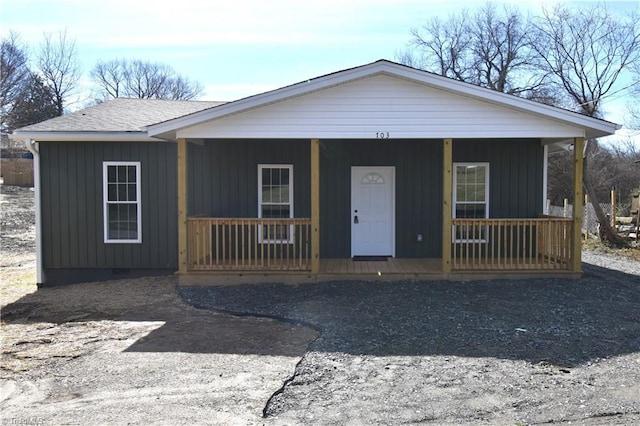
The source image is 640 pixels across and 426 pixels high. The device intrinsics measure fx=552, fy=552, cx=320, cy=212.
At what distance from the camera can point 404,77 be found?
364 inches

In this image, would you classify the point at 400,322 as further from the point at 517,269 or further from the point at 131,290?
the point at 131,290

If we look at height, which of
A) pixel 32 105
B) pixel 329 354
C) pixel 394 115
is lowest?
pixel 329 354

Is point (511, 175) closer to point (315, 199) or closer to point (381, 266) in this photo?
point (381, 266)

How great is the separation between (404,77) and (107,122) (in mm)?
5902

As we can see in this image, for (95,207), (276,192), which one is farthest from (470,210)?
(95,207)

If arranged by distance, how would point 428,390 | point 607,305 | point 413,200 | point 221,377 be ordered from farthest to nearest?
point 413,200 → point 607,305 → point 221,377 → point 428,390

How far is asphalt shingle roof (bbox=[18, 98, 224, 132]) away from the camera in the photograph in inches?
410

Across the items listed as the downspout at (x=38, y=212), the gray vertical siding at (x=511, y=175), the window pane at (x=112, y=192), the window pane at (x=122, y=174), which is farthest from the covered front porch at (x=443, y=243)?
the downspout at (x=38, y=212)

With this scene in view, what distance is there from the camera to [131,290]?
9.82 m

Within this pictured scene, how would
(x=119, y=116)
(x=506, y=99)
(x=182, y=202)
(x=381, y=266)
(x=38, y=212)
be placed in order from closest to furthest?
(x=506, y=99) → (x=182, y=202) → (x=381, y=266) → (x=38, y=212) → (x=119, y=116)

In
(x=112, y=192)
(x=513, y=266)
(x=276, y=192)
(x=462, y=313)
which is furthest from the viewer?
(x=276, y=192)

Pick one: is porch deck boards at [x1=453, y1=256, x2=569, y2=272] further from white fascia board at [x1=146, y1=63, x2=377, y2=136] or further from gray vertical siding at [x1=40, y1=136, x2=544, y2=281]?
white fascia board at [x1=146, y1=63, x2=377, y2=136]

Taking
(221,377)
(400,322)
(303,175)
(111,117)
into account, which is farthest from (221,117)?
(221,377)

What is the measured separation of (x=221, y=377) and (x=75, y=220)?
22.9 ft
